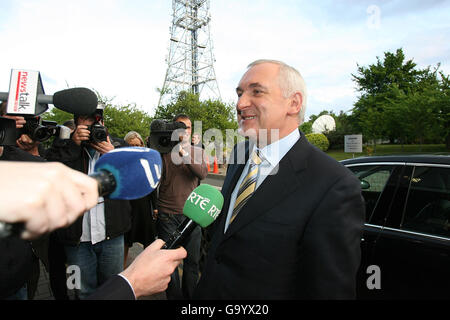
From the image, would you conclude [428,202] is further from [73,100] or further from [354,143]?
[354,143]

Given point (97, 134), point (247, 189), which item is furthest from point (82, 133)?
point (247, 189)

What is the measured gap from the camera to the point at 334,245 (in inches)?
44.9

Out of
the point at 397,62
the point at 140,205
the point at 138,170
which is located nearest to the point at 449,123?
the point at 397,62

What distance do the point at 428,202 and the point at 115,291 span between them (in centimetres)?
240

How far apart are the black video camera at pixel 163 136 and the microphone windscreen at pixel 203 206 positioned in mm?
1447

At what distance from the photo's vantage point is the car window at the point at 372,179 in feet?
7.81

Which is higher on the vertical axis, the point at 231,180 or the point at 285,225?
the point at 231,180

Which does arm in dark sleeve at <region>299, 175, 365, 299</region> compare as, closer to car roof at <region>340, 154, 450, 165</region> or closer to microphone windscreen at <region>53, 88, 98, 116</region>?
microphone windscreen at <region>53, 88, 98, 116</region>

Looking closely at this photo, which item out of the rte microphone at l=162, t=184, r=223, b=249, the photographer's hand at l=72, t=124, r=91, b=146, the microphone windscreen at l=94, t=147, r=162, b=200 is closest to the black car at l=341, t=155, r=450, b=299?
the rte microphone at l=162, t=184, r=223, b=249

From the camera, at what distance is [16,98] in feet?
3.34

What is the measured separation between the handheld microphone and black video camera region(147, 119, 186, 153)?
2.02 metres
